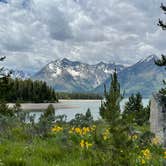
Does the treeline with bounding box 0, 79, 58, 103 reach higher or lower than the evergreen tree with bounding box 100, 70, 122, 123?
higher

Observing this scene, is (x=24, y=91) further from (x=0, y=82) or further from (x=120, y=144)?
(x=120, y=144)

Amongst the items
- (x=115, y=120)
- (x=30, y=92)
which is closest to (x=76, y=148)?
(x=115, y=120)

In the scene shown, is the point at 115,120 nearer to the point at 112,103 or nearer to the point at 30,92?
the point at 112,103

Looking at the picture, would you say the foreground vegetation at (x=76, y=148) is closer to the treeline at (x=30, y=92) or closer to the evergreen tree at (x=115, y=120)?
the evergreen tree at (x=115, y=120)

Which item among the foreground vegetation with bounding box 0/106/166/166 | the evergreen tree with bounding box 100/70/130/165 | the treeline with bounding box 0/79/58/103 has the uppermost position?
the treeline with bounding box 0/79/58/103

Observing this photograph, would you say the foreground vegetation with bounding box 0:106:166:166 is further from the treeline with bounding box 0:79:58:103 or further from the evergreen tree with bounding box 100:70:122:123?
the treeline with bounding box 0:79:58:103

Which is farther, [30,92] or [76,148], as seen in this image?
[30,92]

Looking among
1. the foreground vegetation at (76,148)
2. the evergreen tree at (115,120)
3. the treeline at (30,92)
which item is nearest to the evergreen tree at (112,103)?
the evergreen tree at (115,120)

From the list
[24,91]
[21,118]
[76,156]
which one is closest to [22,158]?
[76,156]

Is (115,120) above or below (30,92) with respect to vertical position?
below

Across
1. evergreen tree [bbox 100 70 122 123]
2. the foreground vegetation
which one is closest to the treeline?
the foreground vegetation

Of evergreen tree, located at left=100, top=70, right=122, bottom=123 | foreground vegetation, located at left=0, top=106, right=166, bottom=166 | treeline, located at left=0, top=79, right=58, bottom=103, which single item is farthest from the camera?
treeline, located at left=0, top=79, right=58, bottom=103

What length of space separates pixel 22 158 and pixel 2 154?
64 centimetres

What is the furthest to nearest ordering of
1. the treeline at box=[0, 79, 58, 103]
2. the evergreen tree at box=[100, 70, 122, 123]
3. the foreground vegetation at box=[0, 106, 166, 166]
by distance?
the treeline at box=[0, 79, 58, 103], the foreground vegetation at box=[0, 106, 166, 166], the evergreen tree at box=[100, 70, 122, 123]
